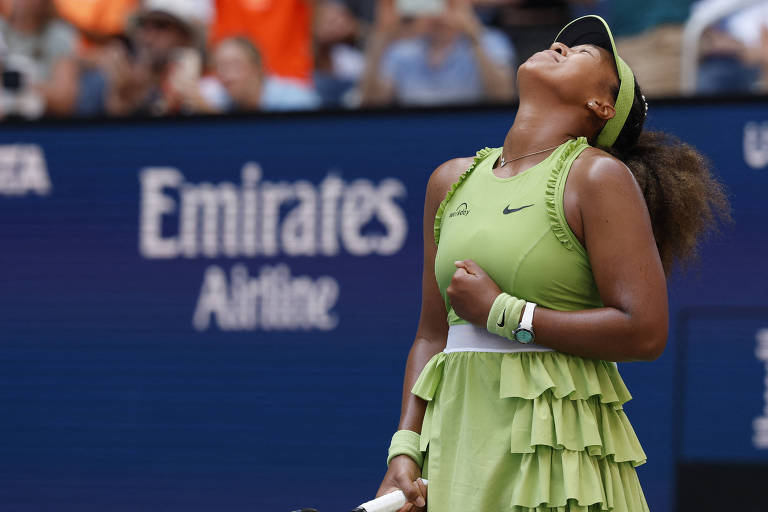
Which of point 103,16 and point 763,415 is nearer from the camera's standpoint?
point 763,415

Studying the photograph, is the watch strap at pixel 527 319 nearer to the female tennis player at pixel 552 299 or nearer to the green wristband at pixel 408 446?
the female tennis player at pixel 552 299

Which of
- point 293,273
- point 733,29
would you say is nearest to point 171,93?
point 293,273

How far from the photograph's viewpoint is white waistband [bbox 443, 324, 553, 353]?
217 centimetres

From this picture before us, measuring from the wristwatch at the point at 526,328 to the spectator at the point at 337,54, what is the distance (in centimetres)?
305

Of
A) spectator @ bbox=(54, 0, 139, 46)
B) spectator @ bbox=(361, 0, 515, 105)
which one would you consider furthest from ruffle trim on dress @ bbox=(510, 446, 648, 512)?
spectator @ bbox=(54, 0, 139, 46)

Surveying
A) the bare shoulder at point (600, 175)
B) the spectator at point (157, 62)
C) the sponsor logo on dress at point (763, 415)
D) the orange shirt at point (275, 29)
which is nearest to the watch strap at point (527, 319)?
the bare shoulder at point (600, 175)

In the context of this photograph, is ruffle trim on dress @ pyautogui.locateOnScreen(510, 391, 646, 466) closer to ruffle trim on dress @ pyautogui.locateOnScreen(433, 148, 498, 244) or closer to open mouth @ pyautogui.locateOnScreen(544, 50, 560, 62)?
ruffle trim on dress @ pyautogui.locateOnScreen(433, 148, 498, 244)

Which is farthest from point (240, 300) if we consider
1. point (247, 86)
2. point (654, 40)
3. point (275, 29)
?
point (654, 40)

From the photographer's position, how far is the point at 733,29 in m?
4.58

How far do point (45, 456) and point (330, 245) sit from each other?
1604mm

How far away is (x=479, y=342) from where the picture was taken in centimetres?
222

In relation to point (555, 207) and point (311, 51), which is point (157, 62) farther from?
point (555, 207)

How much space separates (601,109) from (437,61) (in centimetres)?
279

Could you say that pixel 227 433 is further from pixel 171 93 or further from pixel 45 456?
pixel 171 93
